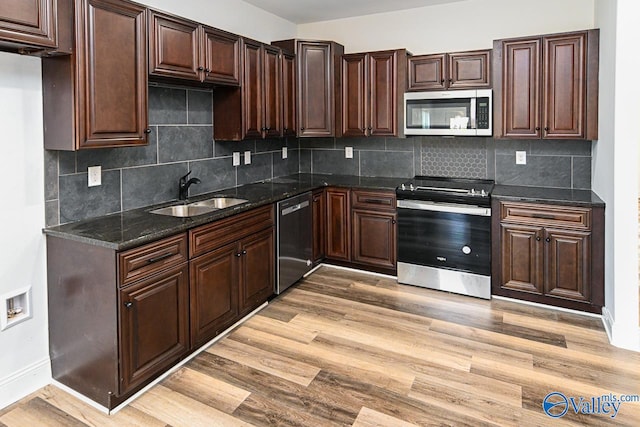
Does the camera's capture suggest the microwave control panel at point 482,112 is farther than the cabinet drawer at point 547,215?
Yes

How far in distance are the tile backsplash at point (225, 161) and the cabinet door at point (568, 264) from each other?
2.39ft

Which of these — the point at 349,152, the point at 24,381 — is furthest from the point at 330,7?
the point at 24,381

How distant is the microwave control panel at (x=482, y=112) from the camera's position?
146 inches

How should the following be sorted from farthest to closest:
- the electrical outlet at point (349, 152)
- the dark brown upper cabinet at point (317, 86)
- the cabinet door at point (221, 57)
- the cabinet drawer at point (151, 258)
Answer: the electrical outlet at point (349, 152)
the dark brown upper cabinet at point (317, 86)
the cabinet door at point (221, 57)
the cabinet drawer at point (151, 258)

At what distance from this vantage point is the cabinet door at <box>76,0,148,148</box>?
2.26 metres

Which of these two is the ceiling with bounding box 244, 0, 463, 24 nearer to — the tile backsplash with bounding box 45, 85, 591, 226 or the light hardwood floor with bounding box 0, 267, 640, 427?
the tile backsplash with bounding box 45, 85, 591, 226

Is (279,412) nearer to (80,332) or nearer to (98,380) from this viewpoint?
(98,380)

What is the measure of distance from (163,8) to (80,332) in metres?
2.29

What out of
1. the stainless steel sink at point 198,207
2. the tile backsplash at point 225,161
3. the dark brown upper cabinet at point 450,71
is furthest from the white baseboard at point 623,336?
the stainless steel sink at point 198,207

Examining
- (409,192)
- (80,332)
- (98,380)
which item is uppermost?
(409,192)

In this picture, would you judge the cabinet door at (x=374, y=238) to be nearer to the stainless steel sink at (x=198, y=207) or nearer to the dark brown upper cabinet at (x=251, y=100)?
the dark brown upper cabinet at (x=251, y=100)

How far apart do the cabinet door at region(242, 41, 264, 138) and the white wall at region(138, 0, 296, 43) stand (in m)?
0.44

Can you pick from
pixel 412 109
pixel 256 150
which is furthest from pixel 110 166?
pixel 412 109

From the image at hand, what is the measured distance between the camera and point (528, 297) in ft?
11.6
